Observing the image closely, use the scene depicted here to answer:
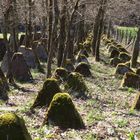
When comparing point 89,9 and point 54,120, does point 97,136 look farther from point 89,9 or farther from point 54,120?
point 89,9

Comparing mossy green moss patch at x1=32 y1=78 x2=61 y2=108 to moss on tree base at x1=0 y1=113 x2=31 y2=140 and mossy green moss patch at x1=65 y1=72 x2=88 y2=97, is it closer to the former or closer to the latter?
mossy green moss patch at x1=65 y1=72 x2=88 y2=97

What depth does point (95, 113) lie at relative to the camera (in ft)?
43.4

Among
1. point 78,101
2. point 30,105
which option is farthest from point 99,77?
point 30,105

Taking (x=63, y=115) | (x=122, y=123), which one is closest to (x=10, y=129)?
(x=63, y=115)

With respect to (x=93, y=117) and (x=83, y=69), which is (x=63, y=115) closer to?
(x=93, y=117)

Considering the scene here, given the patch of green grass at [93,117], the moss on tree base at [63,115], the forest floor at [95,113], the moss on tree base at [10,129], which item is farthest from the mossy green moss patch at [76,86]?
the moss on tree base at [10,129]

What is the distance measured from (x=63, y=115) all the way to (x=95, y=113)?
7.40 feet

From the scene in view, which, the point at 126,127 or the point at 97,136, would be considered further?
the point at 126,127

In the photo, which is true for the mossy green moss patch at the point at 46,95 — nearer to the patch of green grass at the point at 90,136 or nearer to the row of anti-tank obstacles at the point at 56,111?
the row of anti-tank obstacles at the point at 56,111

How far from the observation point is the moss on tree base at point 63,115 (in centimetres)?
1111

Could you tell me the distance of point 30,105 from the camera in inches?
555

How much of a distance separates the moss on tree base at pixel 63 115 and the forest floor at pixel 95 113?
23cm

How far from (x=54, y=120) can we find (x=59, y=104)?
1.37ft

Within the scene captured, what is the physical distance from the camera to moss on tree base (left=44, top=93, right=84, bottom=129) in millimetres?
11109
